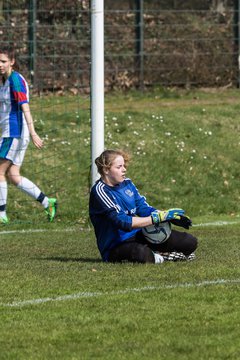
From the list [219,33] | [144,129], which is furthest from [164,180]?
[219,33]

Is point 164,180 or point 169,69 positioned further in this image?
point 169,69

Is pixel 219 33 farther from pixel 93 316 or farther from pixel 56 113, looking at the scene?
pixel 93 316

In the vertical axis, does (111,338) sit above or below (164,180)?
above

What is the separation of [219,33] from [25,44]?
3.91m

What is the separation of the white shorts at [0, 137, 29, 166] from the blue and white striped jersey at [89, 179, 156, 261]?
4134mm

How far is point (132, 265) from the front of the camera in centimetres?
1008

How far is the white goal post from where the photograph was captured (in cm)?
1364

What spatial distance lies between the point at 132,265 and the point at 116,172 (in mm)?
783

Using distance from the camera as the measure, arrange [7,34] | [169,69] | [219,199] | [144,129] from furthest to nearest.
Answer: [169,69], [7,34], [144,129], [219,199]

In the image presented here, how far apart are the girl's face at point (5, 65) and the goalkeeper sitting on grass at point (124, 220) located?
4.14 meters

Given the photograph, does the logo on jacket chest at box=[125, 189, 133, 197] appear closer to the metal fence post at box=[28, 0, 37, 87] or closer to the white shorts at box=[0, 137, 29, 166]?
the white shorts at box=[0, 137, 29, 166]

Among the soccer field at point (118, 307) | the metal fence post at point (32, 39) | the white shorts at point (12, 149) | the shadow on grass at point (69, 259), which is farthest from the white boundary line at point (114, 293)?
the metal fence post at point (32, 39)

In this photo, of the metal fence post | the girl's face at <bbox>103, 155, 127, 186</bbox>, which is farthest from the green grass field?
the girl's face at <bbox>103, 155, 127, 186</bbox>

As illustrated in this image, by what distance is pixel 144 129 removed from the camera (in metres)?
18.8
